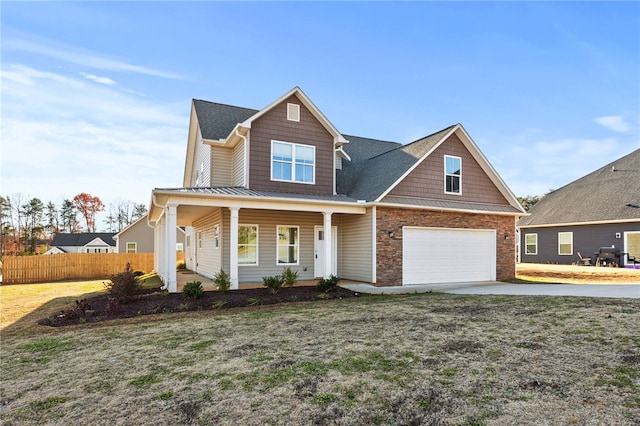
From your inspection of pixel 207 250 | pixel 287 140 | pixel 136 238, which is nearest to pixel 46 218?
pixel 136 238

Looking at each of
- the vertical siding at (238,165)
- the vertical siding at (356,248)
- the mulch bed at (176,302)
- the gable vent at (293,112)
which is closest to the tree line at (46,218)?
the vertical siding at (238,165)

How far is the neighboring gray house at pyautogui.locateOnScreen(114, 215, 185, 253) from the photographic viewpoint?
112 feet

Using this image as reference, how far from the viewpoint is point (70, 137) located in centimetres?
2116

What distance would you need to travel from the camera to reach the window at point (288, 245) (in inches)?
560

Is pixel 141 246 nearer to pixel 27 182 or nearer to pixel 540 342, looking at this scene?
pixel 27 182

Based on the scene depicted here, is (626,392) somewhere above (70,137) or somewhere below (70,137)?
below

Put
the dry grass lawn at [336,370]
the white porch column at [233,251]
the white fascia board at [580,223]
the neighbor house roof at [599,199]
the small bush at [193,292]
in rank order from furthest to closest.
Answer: the neighbor house roof at [599,199] < the white fascia board at [580,223] < the white porch column at [233,251] < the small bush at [193,292] < the dry grass lawn at [336,370]

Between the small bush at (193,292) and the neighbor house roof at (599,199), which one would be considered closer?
the small bush at (193,292)

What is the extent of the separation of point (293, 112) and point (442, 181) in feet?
20.6

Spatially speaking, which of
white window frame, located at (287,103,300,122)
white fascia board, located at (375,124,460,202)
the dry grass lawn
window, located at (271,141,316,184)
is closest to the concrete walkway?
the dry grass lawn

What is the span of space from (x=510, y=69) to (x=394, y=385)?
16.8 meters

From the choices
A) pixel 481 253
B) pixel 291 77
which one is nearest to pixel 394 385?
pixel 481 253

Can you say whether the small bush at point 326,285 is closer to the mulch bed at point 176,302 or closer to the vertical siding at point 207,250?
the mulch bed at point 176,302

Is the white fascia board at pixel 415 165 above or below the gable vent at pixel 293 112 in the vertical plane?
below
